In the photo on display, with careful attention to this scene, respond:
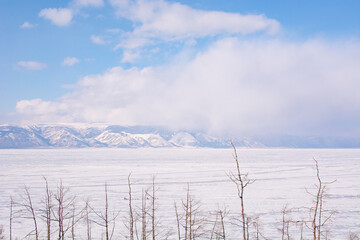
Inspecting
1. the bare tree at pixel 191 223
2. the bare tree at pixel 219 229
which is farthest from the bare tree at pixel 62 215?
the bare tree at pixel 219 229

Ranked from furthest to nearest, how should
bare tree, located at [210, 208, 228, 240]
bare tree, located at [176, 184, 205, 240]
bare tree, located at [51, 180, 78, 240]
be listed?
bare tree, located at [176, 184, 205, 240] < bare tree, located at [210, 208, 228, 240] < bare tree, located at [51, 180, 78, 240]

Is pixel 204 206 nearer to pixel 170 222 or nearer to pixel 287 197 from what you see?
pixel 170 222

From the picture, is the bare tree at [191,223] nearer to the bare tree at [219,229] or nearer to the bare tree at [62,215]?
the bare tree at [219,229]

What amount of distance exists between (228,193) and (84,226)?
19.4 m

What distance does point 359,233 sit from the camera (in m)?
21.1

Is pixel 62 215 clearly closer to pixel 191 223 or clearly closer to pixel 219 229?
pixel 219 229

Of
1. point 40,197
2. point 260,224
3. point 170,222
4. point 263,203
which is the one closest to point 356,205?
point 263,203

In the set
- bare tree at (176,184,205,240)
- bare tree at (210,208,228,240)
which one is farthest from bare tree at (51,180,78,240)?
bare tree at (210,208,228,240)

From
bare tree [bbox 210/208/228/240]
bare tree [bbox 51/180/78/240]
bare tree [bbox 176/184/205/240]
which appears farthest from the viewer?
bare tree [bbox 176/184/205/240]

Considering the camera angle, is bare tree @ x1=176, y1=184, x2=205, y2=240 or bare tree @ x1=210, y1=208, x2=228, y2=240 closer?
bare tree @ x1=210, y1=208, x2=228, y2=240

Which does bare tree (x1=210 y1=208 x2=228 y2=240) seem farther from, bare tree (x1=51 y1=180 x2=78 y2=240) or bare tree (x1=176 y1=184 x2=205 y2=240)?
bare tree (x1=51 y1=180 x2=78 y2=240)

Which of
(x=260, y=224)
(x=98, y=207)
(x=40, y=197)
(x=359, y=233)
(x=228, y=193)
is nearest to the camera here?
(x=359, y=233)

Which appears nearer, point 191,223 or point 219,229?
point 219,229

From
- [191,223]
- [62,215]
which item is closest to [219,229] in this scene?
[191,223]
